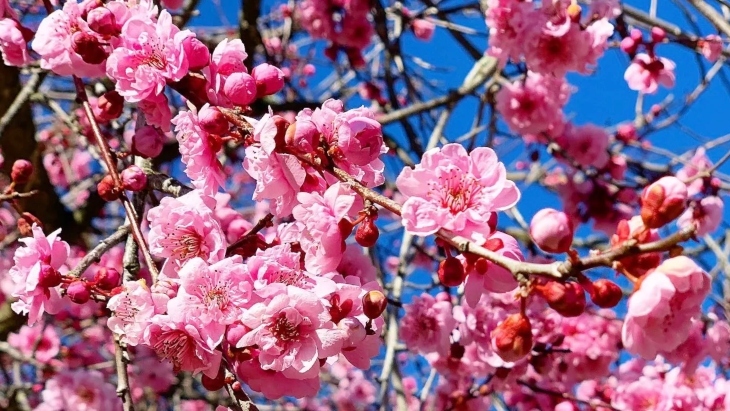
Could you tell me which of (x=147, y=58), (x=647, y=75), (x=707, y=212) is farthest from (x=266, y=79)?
(x=707, y=212)

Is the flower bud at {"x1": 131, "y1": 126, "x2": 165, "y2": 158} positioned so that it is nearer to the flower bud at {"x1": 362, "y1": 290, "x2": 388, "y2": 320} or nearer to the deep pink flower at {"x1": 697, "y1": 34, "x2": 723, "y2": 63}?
the flower bud at {"x1": 362, "y1": 290, "x2": 388, "y2": 320}

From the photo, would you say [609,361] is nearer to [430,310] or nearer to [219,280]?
[430,310]

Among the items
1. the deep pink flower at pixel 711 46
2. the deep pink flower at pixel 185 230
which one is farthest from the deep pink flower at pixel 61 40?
the deep pink flower at pixel 711 46

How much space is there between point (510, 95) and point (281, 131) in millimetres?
1830

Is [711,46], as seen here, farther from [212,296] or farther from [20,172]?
[20,172]

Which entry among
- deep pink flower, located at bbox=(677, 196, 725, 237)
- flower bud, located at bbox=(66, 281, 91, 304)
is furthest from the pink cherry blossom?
flower bud, located at bbox=(66, 281, 91, 304)

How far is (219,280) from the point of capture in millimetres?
875

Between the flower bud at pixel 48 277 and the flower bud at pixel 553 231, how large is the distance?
2.43 ft

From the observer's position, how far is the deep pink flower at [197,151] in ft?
3.35

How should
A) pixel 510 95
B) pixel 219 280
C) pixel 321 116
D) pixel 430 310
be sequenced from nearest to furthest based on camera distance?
pixel 219 280 < pixel 321 116 < pixel 430 310 < pixel 510 95

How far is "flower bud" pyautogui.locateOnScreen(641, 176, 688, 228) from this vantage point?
68cm

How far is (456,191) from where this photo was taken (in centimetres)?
90

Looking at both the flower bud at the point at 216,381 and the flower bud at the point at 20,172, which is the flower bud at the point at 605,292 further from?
the flower bud at the point at 20,172

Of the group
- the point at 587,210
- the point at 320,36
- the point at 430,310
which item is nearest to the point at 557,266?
the point at 430,310
